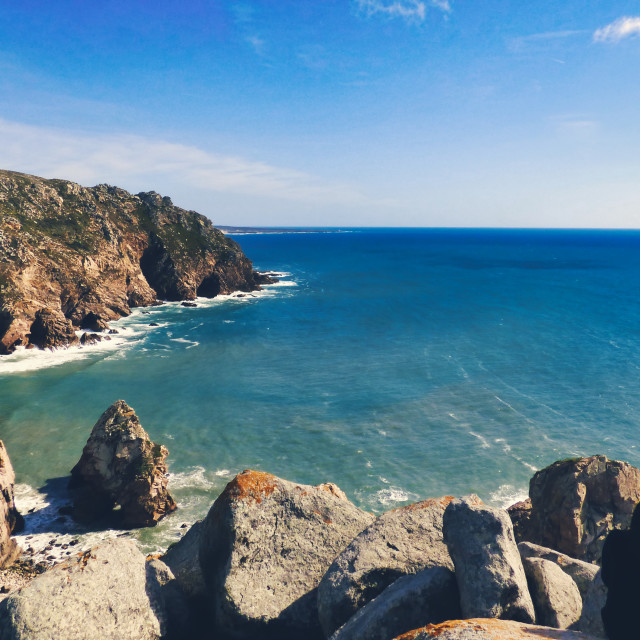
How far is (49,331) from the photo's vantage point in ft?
243

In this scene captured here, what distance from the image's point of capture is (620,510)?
77.9 feet

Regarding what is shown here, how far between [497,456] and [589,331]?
57935mm

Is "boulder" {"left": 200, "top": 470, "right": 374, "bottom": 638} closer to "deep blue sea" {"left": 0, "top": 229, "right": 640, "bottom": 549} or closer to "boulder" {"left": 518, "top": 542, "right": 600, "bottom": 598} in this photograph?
"boulder" {"left": 518, "top": 542, "right": 600, "bottom": 598}

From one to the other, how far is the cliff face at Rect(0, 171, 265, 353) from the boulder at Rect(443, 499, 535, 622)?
7731 centimetres

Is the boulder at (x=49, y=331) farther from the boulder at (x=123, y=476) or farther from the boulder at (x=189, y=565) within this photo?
the boulder at (x=189, y=565)

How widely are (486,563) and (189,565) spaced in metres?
9.61

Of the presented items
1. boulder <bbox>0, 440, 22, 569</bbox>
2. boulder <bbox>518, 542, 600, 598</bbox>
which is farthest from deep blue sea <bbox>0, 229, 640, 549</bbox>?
boulder <bbox>518, 542, 600, 598</bbox>

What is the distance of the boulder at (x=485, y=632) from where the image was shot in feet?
26.6

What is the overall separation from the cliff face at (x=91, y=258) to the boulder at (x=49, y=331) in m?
0.16

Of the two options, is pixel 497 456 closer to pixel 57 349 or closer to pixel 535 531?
pixel 535 531

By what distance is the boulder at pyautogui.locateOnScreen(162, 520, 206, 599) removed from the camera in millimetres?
13789

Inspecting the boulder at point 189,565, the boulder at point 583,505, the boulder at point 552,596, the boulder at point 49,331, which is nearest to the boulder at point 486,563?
the boulder at point 552,596

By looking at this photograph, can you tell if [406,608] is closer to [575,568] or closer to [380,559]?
[380,559]

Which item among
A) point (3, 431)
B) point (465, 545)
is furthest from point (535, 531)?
point (3, 431)
